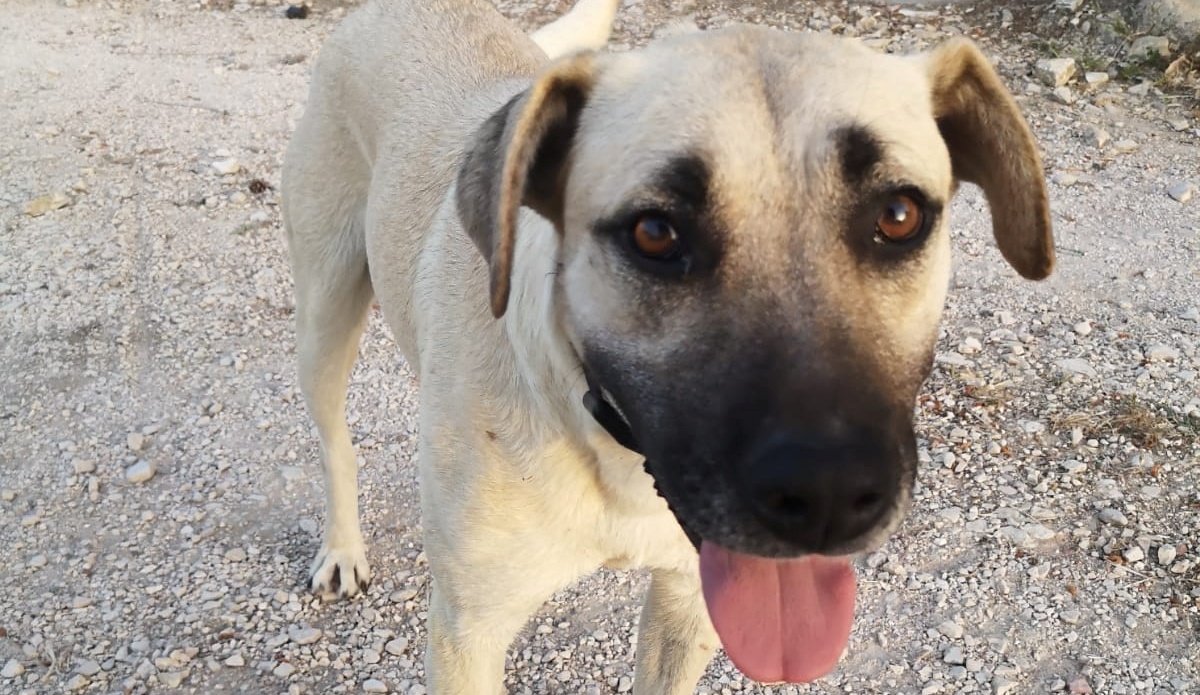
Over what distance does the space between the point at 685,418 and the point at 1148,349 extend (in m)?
3.57

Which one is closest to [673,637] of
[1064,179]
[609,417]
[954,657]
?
[609,417]

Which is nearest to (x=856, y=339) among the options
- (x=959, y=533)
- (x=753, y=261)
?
(x=753, y=261)

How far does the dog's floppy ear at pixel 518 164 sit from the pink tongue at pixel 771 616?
2.34ft

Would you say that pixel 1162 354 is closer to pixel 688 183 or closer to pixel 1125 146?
pixel 1125 146

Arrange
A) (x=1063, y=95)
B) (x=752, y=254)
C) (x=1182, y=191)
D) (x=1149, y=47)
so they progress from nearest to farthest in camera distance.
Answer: (x=752, y=254) < (x=1182, y=191) < (x=1063, y=95) < (x=1149, y=47)

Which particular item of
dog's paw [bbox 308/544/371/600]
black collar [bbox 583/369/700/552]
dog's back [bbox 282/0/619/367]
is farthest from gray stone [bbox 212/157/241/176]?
black collar [bbox 583/369/700/552]

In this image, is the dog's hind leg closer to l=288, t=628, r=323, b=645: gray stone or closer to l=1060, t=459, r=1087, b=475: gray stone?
l=288, t=628, r=323, b=645: gray stone

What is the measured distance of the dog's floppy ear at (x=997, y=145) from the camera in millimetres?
2182

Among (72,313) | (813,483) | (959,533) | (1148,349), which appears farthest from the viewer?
(72,313)

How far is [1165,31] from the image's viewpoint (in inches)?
266

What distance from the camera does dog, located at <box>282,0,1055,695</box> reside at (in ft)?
5.86

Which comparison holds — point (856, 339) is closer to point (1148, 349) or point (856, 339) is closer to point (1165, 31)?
point (1148, 349)

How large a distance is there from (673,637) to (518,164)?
149cm

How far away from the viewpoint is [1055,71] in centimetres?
656
